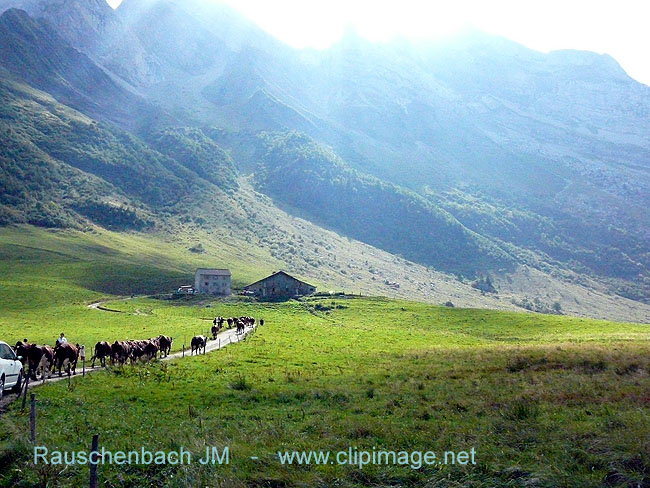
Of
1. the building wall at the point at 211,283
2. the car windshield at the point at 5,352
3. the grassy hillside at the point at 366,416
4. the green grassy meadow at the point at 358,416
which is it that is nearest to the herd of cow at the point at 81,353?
the green grassy meadow at the point at 358,416

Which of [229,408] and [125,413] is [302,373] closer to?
[229,408]

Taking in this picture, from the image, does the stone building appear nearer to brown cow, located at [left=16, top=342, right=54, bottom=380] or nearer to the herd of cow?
the herd of cow

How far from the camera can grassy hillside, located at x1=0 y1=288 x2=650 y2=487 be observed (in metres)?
12.5

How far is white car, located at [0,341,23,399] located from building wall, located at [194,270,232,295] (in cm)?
9654

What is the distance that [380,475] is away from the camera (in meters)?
12.5

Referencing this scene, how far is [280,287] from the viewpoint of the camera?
387 ft

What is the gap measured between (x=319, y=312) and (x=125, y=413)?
7413 centimetres

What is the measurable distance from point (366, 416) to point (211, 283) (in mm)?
110620

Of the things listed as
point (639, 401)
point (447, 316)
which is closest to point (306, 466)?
point (639, 401)

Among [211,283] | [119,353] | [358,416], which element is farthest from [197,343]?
[211,283]

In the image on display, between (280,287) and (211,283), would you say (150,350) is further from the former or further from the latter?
(211,283)

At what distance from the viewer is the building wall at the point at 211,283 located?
122 meters

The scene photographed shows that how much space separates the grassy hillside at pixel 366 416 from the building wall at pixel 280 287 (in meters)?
80.8

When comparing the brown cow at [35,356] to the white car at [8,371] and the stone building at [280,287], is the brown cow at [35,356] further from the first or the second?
the stone building at [280,287]
